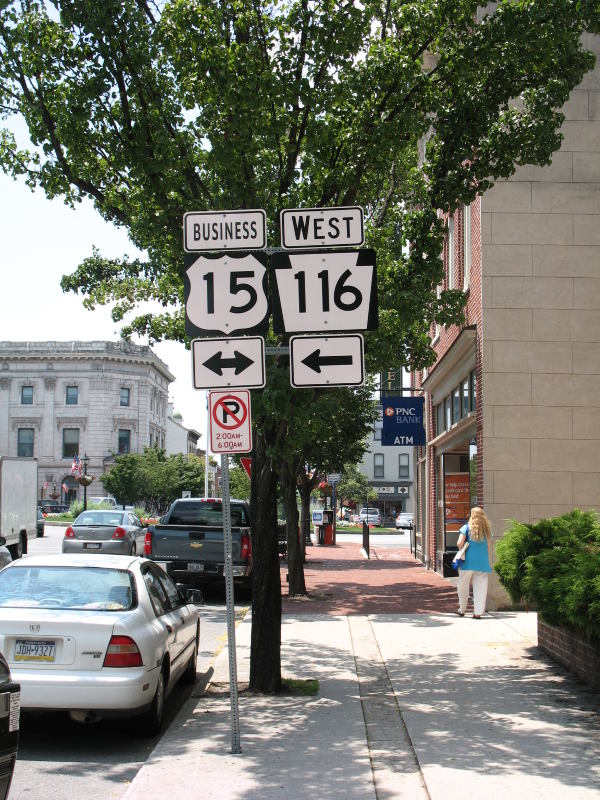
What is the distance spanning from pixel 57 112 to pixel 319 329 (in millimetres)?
4080

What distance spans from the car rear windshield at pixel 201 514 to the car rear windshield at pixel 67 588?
10.0 meters

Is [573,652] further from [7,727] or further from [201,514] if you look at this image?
[201,514]

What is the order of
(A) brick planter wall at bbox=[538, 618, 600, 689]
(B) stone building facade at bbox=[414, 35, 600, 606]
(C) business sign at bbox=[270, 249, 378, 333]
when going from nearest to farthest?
(C) business sign at bbox=[270, 249, 378, 333], (A) brick planter wall at bbox=[538, 618, 600, 689], (B) stone building facade at bbox=[414, 35, 600, 606]

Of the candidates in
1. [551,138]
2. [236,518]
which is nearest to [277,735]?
[551,138]

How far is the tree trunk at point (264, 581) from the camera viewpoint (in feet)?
28.8

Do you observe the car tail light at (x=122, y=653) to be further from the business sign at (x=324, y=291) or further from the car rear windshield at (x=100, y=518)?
the car rear windshield at (x=100, y=518)

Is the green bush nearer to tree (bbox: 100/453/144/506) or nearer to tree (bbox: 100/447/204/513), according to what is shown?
tree (bbox: 100/447/204/513)

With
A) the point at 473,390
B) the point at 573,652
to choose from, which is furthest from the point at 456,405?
the point at 573,652

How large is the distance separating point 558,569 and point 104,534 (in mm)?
17867

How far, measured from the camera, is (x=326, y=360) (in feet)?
23.0

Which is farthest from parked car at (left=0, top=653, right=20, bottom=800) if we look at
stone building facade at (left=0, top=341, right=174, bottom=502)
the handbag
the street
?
stone building facade at (left=0, top=341, right=174, bottom=502)

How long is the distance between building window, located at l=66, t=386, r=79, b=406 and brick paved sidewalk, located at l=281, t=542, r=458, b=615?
66.7 meters

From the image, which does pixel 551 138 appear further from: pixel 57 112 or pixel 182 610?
pixel 182 610

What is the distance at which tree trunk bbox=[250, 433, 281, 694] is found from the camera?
8789 millimetres
